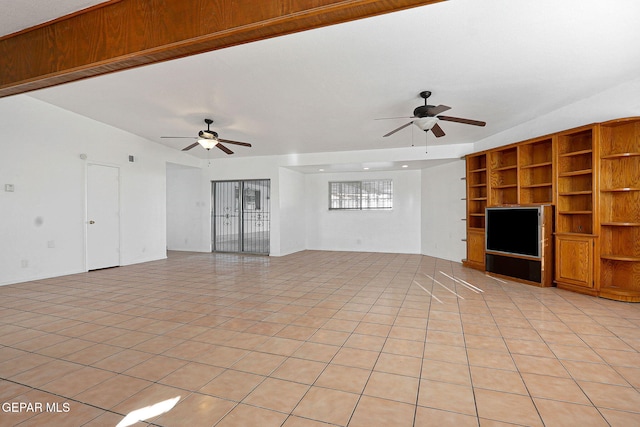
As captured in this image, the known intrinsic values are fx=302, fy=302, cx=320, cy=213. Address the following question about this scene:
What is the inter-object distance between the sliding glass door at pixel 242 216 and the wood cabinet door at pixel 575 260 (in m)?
6.46

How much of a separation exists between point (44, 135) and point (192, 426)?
6.26 meters

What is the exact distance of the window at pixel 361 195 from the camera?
901cm

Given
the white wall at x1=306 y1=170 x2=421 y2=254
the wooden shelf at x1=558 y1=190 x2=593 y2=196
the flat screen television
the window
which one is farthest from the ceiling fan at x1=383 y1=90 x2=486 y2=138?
the window

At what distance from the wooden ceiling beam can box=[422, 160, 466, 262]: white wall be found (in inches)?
246

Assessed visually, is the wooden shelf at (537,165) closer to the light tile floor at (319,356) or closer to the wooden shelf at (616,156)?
the wooden shelf at (616,156)

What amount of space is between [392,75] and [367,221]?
5663mm

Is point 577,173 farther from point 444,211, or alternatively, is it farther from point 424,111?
point 444,211

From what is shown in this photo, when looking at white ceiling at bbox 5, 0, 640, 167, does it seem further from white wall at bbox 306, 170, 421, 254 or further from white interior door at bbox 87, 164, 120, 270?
white wall at bbox 306, 170, 421, 254

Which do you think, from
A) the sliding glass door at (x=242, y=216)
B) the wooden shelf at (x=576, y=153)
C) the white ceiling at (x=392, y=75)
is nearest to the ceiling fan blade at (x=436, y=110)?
the white ceiling at (x=392, y=75)

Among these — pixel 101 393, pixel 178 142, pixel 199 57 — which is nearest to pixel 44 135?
pixel 178 142

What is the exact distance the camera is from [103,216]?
644cm

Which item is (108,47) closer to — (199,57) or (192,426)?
(199,57)

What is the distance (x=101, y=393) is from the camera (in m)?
2.04

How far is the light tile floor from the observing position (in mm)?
1845
